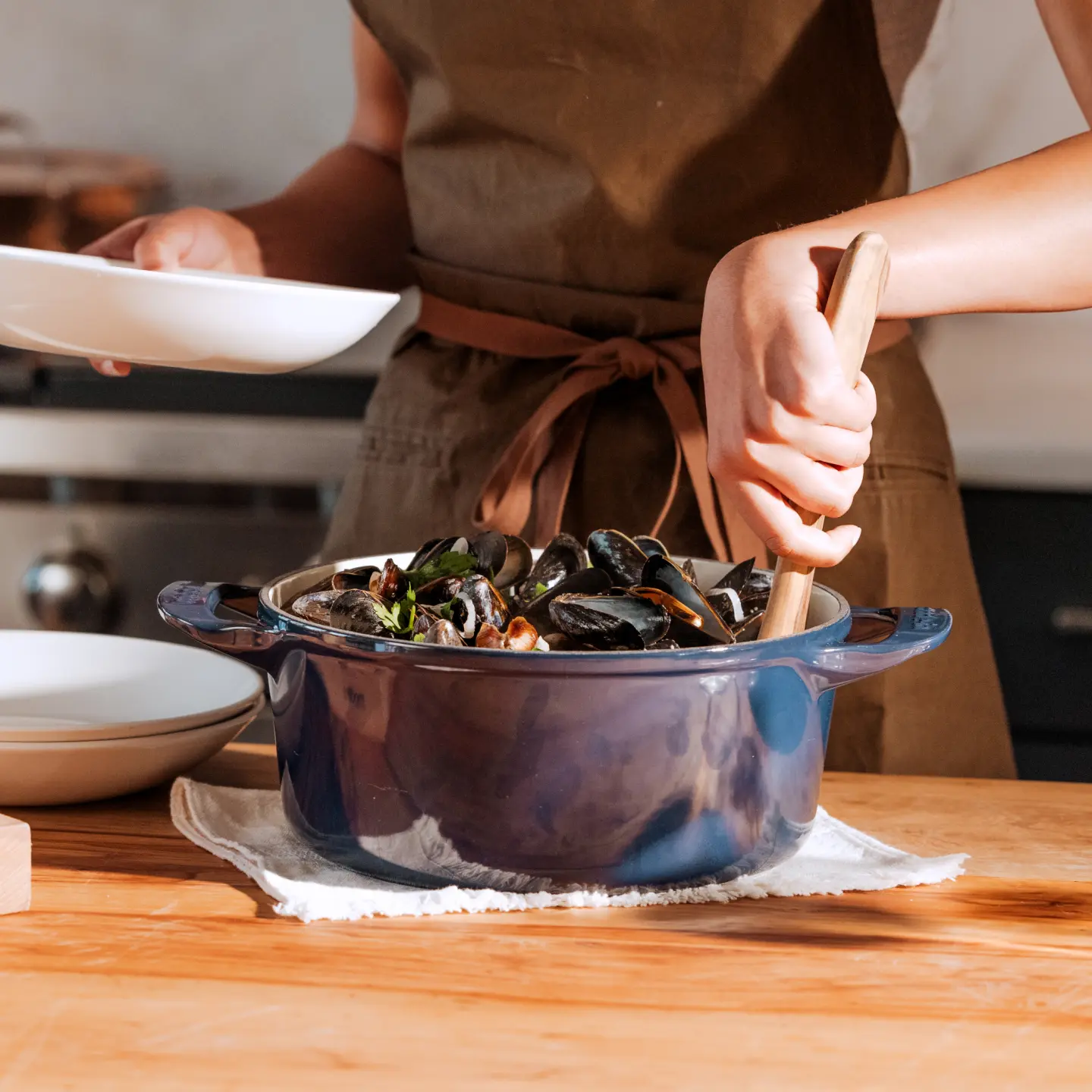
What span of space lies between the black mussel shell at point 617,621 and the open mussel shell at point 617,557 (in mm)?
67

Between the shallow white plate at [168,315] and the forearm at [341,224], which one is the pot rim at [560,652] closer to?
the shallow white plate at [168,315]

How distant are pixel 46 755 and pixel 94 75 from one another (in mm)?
1975

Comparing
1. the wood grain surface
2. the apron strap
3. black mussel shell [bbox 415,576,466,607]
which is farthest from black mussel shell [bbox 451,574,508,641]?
the apron strap

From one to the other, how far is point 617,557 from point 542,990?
275 millimetres

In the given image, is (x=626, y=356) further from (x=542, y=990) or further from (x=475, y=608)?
(x=542, y=990)

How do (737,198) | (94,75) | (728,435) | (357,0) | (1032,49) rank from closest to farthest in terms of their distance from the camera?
(728,435) → (737,198) → (357,0) → (1032,49) → (94,75)

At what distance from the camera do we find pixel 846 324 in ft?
2.09

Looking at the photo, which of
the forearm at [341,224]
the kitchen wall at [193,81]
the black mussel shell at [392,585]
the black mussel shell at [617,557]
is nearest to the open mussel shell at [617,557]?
the black mussel shell at [617,557]

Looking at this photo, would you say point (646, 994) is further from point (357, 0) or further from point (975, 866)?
point (357, 0)

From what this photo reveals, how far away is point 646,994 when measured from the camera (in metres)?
0.53

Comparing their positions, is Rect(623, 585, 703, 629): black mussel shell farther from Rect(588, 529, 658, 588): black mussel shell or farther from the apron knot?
the apron knot

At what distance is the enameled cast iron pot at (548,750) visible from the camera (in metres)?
0.57

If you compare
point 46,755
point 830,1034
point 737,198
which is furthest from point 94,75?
point 830,1034

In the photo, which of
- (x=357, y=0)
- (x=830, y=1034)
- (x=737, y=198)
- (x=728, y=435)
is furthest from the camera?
(x=357, y=0)
